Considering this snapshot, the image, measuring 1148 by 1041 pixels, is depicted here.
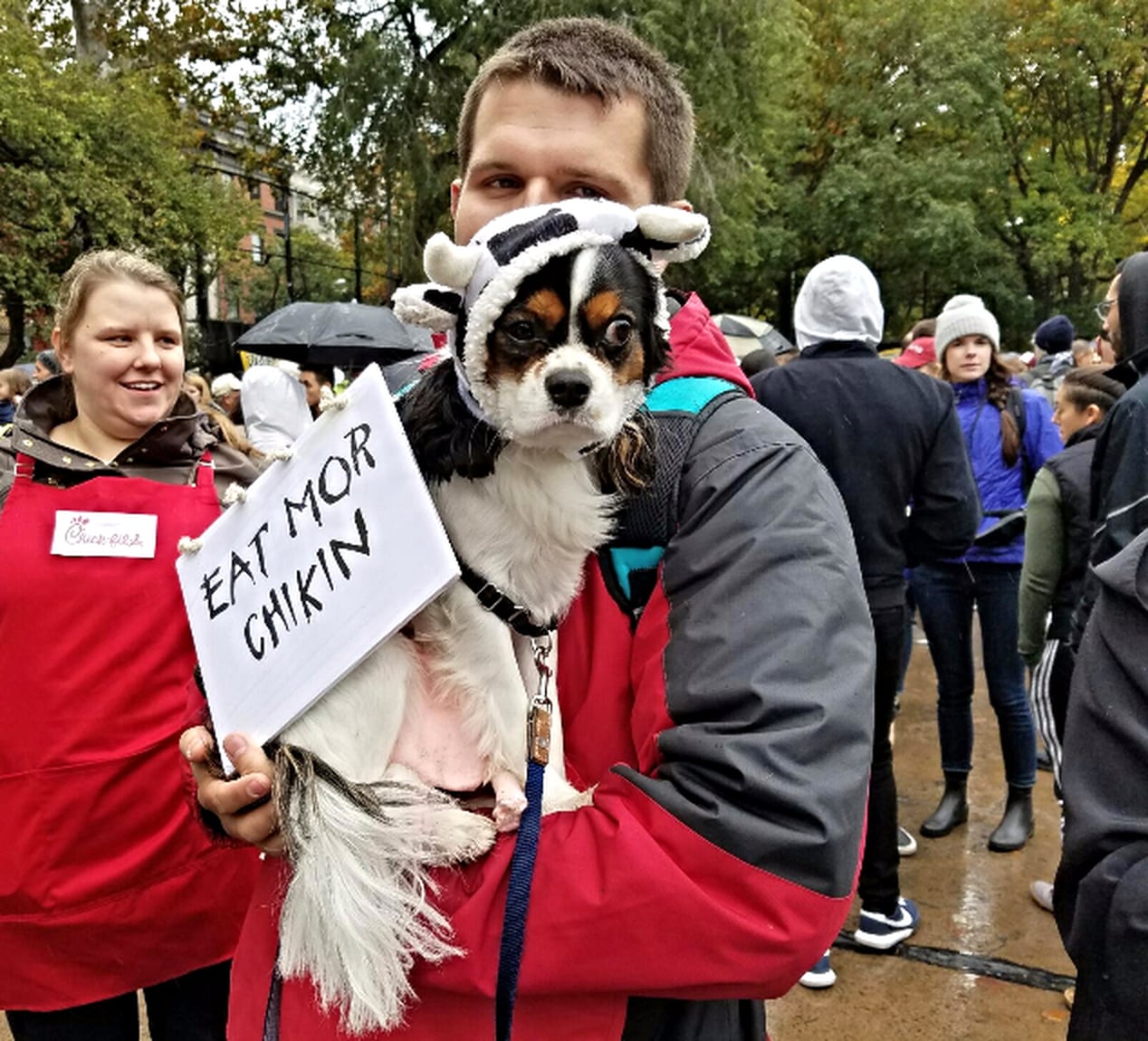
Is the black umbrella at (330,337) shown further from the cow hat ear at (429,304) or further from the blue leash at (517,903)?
the blue leash at (517,903)

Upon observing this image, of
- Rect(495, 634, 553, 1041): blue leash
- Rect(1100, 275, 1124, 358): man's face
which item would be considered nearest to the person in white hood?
Rect(1100, 275, 1124, 358): man's face

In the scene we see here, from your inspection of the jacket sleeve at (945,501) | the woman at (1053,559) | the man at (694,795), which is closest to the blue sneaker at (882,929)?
the woman at (1053,559)

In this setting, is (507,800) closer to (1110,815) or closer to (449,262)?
(449,262)

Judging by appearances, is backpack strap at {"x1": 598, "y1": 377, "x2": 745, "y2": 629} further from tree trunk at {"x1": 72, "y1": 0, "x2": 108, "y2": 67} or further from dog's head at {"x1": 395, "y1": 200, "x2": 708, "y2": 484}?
tree trunk at {"x1": 72, "y1": 0, "x2": 108, "y2": 67}

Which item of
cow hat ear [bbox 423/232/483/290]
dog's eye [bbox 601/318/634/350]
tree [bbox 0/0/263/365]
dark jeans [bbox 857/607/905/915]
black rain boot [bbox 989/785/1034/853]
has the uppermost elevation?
tree [bbox 0/0/263/365]

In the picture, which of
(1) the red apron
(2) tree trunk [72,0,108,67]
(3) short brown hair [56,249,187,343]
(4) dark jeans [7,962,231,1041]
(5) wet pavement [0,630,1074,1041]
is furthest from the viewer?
(2) tree trunk [72,0,108,67]

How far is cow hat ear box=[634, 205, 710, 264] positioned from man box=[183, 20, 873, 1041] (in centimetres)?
18

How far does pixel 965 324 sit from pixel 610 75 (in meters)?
4.08

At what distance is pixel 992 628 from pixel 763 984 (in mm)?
4098

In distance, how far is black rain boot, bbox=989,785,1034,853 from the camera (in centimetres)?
479

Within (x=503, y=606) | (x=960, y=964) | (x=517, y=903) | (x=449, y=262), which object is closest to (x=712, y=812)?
(x=517, y=903)

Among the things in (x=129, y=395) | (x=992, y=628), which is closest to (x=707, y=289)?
(x=992, y=628)

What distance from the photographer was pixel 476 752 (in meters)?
1.57

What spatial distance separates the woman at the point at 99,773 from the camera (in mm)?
2309
